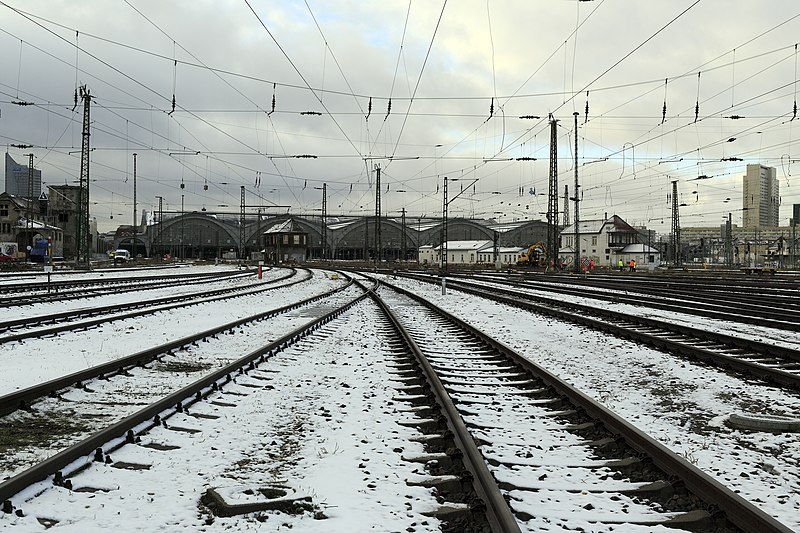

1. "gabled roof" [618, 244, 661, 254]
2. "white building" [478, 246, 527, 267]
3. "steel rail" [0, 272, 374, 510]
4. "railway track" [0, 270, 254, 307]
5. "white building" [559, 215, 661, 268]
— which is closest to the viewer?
"steel rail" [0, 272, 374, 510]

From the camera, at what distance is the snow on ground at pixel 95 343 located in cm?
959

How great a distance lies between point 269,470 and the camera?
5293 mm

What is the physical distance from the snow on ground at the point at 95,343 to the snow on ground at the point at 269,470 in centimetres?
318

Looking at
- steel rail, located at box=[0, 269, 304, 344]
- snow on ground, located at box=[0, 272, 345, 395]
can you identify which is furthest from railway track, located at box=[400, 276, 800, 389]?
steel rail, located at box=[0, 269, 304, 344]

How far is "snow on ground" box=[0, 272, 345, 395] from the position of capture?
959 centimetres

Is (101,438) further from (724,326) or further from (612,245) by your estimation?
(612,245)

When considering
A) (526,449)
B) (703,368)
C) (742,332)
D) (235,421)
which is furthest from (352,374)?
(742,332)

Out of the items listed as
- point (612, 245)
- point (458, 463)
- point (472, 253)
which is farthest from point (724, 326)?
point (472, 253)

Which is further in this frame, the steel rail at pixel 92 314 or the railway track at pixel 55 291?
the railway track at pixel 55 291

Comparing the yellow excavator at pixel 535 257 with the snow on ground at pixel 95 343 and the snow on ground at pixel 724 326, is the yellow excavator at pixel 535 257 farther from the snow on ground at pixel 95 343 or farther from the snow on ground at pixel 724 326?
the snow on ground at pixel 95 343

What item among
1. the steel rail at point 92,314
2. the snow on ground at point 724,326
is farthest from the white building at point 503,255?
the steel rail at point 92,314

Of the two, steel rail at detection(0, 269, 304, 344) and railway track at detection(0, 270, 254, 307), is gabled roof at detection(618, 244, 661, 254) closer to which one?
railway track at detection(0, 270, 254, 307)

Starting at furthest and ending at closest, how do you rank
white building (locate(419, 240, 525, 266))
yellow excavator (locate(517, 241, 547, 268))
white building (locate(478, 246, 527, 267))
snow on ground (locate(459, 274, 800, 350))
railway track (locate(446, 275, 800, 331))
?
white building (locate(419, 240, 525, 266))
white building (locate(478, 246, 527, 267))
yellow excavator (locate(517, 241, 547, 268))
railway track (locate(446, 275, 800, 331))
snow on ground (locate(459, 274, 800, 350))

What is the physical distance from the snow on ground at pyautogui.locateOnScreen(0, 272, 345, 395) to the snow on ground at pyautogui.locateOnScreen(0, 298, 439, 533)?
10.4 ft
